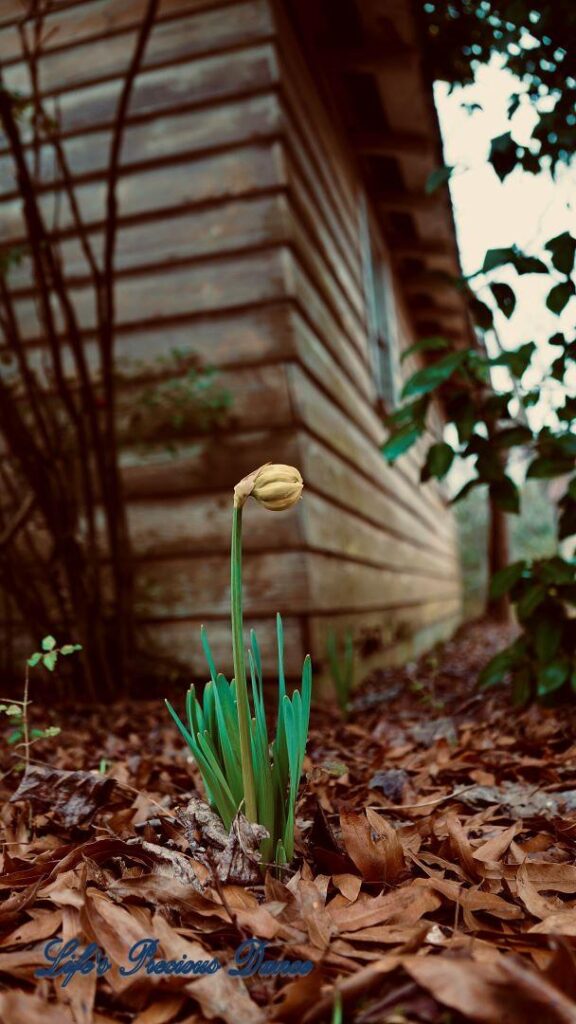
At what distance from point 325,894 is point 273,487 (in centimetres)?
54

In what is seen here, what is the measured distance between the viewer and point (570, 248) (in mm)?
1715

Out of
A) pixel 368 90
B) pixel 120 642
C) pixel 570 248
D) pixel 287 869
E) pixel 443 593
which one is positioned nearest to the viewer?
pixel 287 869

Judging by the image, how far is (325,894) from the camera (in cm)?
94

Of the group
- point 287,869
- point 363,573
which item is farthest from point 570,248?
point 363,573

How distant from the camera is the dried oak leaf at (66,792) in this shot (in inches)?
48.6

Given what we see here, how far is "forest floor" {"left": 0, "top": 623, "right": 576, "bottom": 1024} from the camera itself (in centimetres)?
70

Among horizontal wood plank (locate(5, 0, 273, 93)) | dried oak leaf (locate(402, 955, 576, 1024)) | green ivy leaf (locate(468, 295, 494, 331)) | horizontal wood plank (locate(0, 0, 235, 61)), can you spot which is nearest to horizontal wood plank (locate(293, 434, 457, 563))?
green ivy leaf (locate(468, 295, 494, 331))

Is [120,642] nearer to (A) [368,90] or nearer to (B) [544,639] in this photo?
(B) [544,639]

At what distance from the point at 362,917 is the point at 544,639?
4.11ft

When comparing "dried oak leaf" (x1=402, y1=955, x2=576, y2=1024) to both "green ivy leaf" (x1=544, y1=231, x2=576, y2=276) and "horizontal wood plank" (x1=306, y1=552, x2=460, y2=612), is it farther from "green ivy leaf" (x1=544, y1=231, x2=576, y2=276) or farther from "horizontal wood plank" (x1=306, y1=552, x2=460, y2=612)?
"horizontal wood plank" (x1=306, y1=552, x2=460, y2=612)

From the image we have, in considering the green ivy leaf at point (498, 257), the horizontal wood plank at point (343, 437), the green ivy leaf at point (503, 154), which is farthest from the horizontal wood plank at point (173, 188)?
the green ivy leaf at point (498, 257)

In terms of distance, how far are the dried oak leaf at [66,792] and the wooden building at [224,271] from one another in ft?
4.74

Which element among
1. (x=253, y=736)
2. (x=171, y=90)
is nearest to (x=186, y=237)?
(x=171, y=90)

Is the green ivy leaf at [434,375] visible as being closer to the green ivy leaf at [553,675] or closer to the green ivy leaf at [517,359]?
the green ivy leaf at [517,359]
